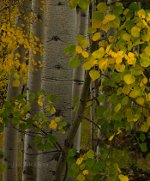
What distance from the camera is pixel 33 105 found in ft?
17.2

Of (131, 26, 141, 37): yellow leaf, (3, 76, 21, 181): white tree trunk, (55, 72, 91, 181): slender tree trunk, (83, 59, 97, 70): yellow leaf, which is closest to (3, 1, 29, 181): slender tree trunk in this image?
(3, 76, 21, 181): white tree trunk

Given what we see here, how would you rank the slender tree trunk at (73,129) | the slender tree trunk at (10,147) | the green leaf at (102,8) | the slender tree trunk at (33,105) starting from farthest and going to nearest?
the slender tree trunk at (10,147)
the slender tree trunk at (33,105)
the slender tree trunk at (73,129)
the green leaf at (102,8)

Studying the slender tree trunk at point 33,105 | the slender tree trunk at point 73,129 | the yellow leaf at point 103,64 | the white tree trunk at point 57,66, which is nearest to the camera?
the yellow leaf at point 103,64

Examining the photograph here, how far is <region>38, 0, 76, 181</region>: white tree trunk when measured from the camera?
113 inches

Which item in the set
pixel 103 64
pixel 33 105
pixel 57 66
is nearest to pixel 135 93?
pixel 103 64

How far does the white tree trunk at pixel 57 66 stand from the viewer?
2.86 metres

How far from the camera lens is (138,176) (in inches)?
Answer: 328

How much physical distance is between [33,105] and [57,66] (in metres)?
2.42

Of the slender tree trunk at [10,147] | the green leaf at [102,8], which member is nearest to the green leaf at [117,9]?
the green leaf at [102,8]

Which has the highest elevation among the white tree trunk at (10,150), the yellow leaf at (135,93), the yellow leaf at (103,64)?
the yellow leaf at (103,64)

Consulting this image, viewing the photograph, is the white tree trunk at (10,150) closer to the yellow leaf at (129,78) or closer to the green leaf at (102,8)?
the green leaf at (102,8)

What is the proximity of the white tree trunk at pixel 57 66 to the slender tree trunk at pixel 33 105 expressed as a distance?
641 mm

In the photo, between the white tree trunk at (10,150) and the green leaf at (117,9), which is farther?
the white tree trunk at (10,150)

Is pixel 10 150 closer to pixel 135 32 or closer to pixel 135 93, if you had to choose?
pixel 135 93
